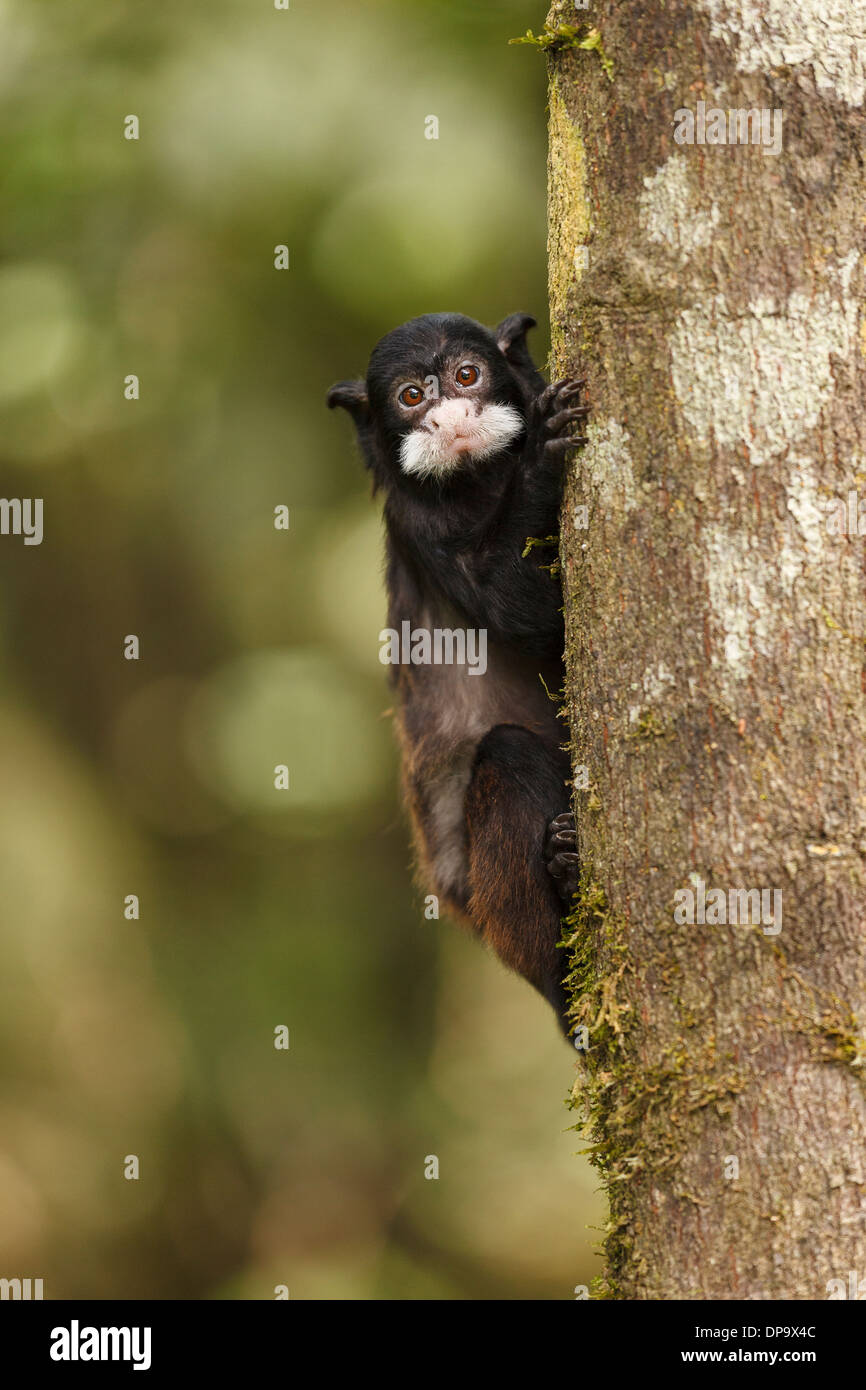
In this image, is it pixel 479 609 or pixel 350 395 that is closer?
pixel 479 609

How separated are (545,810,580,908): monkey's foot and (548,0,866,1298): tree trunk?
1.05 metres

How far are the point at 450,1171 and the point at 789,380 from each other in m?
8.71

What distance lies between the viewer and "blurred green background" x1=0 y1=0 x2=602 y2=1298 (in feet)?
25.7

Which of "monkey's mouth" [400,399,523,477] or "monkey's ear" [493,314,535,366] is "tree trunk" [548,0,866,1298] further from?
"monkey's ear" [493,314,535,366]

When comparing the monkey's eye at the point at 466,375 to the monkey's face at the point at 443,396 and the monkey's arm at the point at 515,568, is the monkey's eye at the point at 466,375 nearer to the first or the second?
the monkey's face at the point at 443,396

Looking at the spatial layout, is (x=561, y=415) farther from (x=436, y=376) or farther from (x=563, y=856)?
(x=436, y=376)

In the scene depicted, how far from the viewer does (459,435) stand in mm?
5242

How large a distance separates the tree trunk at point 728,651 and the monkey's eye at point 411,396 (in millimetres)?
2271

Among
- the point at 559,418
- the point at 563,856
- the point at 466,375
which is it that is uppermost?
the point at 466,375

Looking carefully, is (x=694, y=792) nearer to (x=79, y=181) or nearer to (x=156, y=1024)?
(x=79, y=181)

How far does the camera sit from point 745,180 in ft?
10.4

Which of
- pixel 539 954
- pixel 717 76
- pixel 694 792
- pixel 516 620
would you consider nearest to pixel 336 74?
pixel 516 620

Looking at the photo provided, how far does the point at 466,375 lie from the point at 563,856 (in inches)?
91.3

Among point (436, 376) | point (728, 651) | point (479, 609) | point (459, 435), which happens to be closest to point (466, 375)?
point (436, 376)
